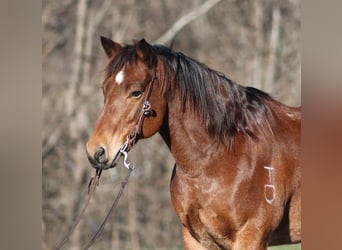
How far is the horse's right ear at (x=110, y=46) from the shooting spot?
284 centimetres

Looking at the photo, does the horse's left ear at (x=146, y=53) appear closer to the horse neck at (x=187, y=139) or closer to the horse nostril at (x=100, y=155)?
the horse neck at (x=187, y=139)

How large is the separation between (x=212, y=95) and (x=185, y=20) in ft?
1.17

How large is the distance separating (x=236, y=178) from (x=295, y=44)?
0.66 m

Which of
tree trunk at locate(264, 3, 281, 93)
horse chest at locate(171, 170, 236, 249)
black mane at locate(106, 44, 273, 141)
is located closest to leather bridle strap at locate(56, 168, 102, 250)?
horse chest at locate(171, 170, 236, 249)

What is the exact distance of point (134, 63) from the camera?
2.78m

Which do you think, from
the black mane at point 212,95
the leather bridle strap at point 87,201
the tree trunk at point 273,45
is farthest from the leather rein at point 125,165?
the tree trunk at point 273,45

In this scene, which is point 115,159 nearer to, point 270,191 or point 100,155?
point 100,155

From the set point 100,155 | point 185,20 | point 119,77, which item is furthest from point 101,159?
point 185,20

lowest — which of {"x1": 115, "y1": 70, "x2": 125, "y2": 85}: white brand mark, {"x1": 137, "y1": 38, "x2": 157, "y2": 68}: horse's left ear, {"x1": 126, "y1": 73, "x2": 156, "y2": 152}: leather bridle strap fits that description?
{"x1": 126, "y1": 73, "x2": 156, "y2": 152}: leather bridle strap

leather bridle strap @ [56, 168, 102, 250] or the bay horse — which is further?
leather bridle strap @ [56, 168, 102, 250]

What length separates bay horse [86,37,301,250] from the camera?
2.77 m

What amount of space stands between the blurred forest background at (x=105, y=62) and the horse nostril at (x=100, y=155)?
10cm

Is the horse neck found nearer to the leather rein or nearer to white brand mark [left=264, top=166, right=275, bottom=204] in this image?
the leather rein

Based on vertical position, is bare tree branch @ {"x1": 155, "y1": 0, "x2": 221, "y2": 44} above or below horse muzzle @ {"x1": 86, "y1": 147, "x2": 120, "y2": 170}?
above
